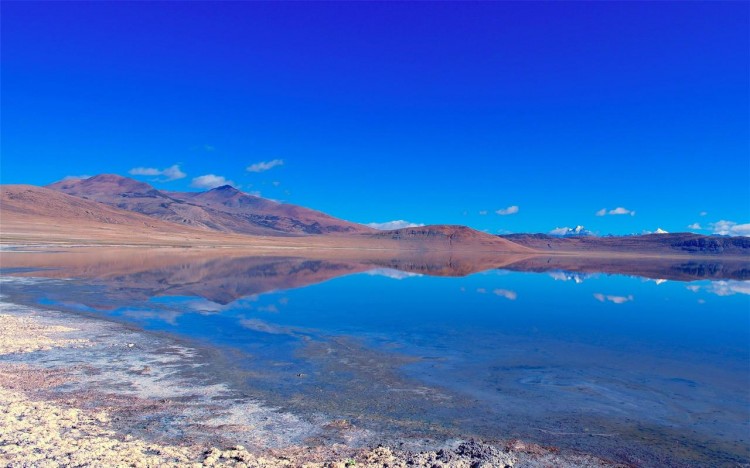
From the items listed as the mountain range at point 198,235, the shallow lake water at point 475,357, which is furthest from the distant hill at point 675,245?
the shallow lake water at point 475,357

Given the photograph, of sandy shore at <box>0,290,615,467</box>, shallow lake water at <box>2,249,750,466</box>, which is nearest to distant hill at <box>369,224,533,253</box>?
shallow lake water at <box>2,249,750,466</box>

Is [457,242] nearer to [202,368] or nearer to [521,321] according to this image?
[521,321]

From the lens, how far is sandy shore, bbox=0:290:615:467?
6.81 meters

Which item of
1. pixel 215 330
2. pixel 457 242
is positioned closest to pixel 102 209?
pixel 457 242

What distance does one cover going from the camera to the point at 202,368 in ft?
38.2

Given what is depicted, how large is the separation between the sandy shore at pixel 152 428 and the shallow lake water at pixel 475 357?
0.77m

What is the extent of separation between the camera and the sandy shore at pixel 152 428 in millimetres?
6809

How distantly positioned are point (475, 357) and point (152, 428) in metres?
8.55

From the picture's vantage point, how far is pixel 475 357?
13.9m

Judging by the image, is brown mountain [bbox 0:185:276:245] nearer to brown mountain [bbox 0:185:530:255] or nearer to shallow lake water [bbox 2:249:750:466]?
brown mountain [bbox 0:185:530:255]

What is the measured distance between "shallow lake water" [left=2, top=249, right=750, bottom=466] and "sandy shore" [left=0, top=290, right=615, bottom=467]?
775 millimetres

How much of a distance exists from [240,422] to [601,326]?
52.5 ft

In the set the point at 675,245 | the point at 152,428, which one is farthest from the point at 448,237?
the point at 152,428

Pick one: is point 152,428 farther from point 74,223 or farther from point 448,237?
point 448,237
